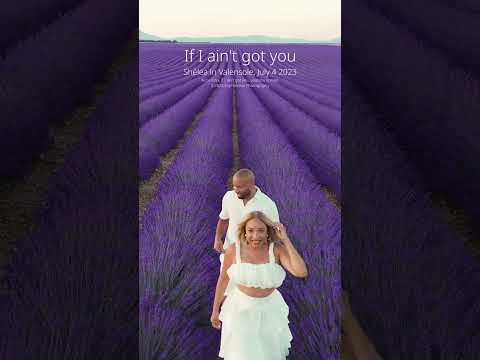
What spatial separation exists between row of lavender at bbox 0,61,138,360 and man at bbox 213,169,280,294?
35 centimetres

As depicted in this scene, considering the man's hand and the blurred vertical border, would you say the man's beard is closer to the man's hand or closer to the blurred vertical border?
the man's hand

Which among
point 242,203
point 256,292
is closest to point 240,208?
point 242,203

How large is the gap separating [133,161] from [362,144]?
1279 millimetres

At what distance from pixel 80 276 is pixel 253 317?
1.83 feet

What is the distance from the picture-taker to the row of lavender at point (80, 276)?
1.50 meters

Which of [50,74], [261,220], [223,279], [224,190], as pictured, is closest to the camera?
[261,220]

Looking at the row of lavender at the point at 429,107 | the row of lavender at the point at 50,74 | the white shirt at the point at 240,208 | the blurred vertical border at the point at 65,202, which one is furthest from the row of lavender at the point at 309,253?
the row of lavender at the point at 50,74

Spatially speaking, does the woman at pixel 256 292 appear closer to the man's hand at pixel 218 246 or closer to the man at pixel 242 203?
the man at pixel 242 203

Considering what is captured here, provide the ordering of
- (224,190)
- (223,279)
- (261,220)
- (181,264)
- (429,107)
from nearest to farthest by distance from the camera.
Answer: (261,220), (223,279), (181,264), (224,190), (429,107)

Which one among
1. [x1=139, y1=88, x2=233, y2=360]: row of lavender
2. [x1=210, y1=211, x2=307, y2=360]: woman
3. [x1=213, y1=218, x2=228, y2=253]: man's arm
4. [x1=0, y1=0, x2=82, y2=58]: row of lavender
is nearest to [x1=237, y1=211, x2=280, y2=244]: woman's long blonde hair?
[x1=210, y1=211, x2=307, y2=360]: woman

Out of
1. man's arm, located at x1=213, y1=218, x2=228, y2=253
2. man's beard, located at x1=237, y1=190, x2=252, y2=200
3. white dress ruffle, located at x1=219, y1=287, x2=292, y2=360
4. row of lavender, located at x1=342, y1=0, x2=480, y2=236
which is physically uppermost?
row of lavender, located at x1=342, y1=0, x2=480, y2=236

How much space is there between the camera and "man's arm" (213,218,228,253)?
6.37ft

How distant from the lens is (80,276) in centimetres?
173

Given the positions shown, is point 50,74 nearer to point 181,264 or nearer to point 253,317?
point 181,264
